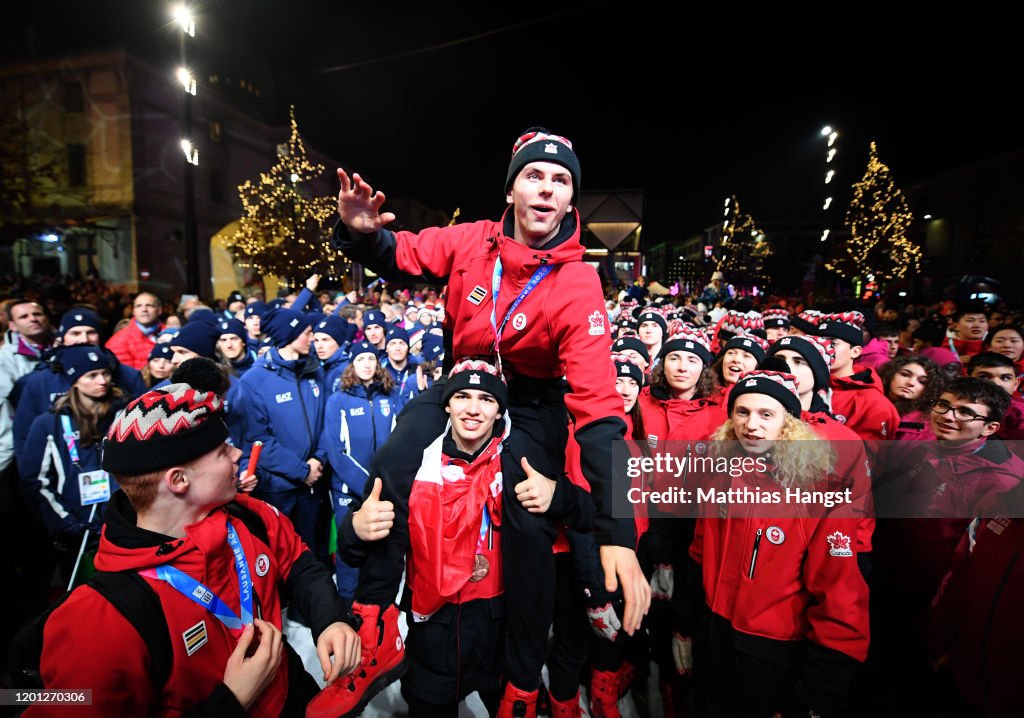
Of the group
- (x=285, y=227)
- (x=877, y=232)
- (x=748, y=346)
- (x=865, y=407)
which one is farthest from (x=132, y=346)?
(x=877, y=232)

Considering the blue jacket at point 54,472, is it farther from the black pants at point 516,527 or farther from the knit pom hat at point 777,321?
the knit pom hat at point 777,321

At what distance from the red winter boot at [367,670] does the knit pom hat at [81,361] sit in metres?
3.34

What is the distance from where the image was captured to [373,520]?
2.26 meters

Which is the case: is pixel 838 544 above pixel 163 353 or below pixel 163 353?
below

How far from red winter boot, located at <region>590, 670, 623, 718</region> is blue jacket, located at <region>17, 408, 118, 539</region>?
159 inches

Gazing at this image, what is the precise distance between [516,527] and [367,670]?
37.6 inches

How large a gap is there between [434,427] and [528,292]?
0.94 meters

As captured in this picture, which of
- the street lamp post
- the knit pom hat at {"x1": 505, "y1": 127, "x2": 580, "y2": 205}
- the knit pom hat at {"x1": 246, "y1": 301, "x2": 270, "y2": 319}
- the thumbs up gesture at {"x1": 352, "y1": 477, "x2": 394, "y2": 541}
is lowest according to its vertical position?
the thumbs up gesture at {"x1": 352, "y1": 477, "x2": 394, "y2": 541}

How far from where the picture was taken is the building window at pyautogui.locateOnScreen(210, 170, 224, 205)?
102 feet

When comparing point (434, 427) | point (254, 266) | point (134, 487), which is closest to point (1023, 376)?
point (434, 427)

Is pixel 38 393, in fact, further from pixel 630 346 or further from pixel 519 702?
pixel 630 346

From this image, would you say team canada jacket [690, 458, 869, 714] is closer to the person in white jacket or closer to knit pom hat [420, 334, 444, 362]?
knit pom hat [420, 334, 444, 362]

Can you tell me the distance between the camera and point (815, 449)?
281cm

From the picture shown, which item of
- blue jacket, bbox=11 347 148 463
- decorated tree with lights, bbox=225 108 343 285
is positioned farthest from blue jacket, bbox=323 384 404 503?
decorated tree with lights, bbox=225 108 343 285
